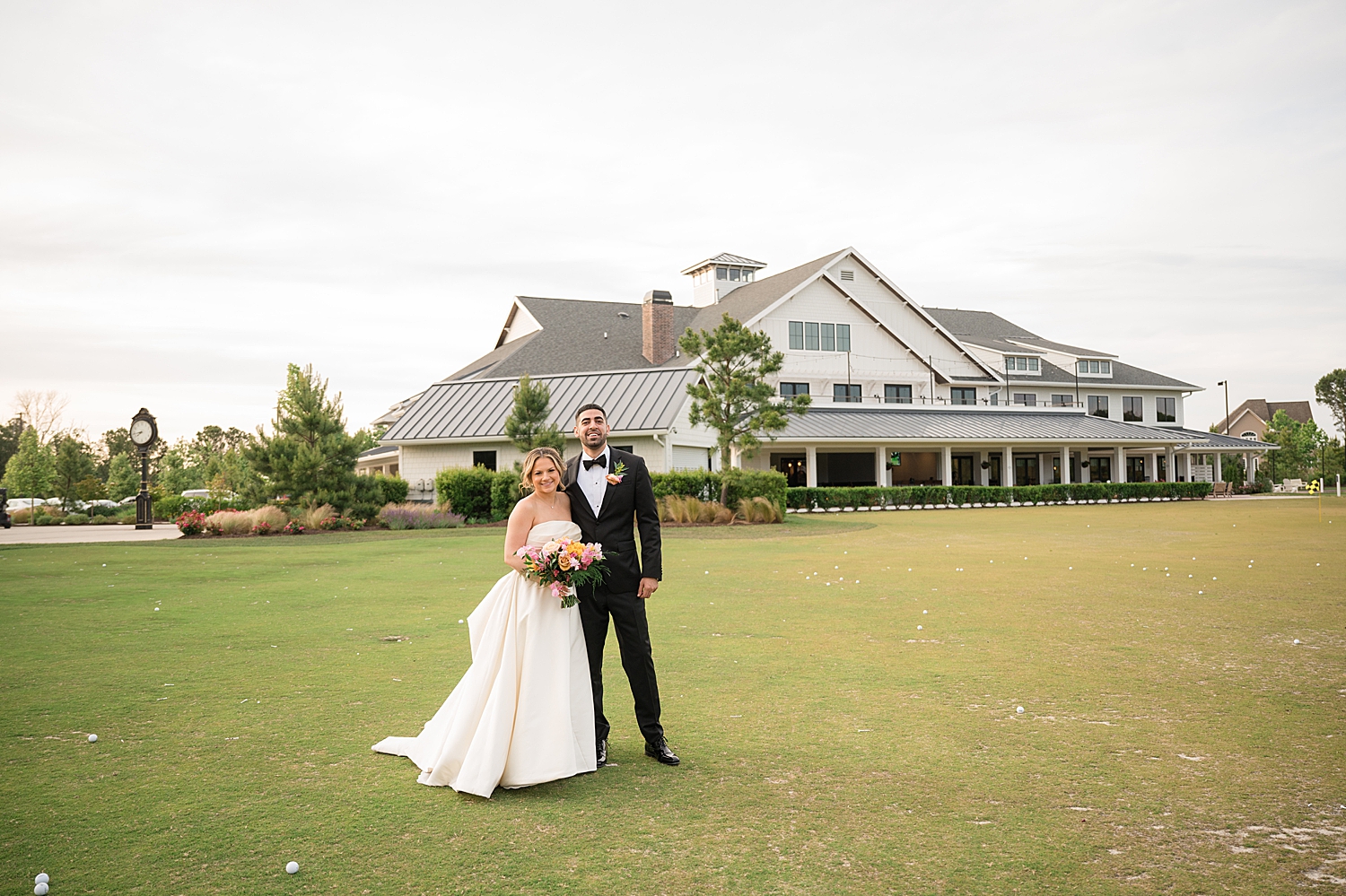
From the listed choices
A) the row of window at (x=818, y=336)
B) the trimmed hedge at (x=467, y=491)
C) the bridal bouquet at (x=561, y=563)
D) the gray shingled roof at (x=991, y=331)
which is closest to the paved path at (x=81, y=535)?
the trimmed hedge at (x=467, y=491)

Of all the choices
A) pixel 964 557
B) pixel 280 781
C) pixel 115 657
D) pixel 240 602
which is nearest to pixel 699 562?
pixel 964 557

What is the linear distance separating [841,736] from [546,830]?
7.00 ft

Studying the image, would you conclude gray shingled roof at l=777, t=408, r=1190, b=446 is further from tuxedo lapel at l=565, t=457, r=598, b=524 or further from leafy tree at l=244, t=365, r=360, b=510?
tuxedo lapel at l=565, t=457, r=598, b=524

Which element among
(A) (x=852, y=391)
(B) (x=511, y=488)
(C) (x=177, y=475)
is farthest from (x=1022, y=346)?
(C) (x=177, y=475)

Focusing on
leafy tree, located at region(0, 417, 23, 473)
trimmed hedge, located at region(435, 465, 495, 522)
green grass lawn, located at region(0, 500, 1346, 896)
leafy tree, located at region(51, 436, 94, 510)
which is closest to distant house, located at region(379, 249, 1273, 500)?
trimmed hedge, located at region(435, 465, 495, 522)

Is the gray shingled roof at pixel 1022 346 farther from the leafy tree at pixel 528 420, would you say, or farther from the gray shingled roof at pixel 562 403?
the leafy tree at pixel 528 420

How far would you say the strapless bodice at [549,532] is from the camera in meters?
5.15

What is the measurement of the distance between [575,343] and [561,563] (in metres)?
39.2

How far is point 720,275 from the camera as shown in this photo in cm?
5009

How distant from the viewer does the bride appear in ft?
15.6

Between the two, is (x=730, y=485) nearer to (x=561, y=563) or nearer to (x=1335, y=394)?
(x=561, y=563)

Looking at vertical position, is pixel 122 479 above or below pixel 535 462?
above

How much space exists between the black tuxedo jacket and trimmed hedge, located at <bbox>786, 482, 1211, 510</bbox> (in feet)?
101

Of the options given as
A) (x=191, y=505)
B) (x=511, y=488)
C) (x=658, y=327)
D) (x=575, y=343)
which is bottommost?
(x=191, y=505)
